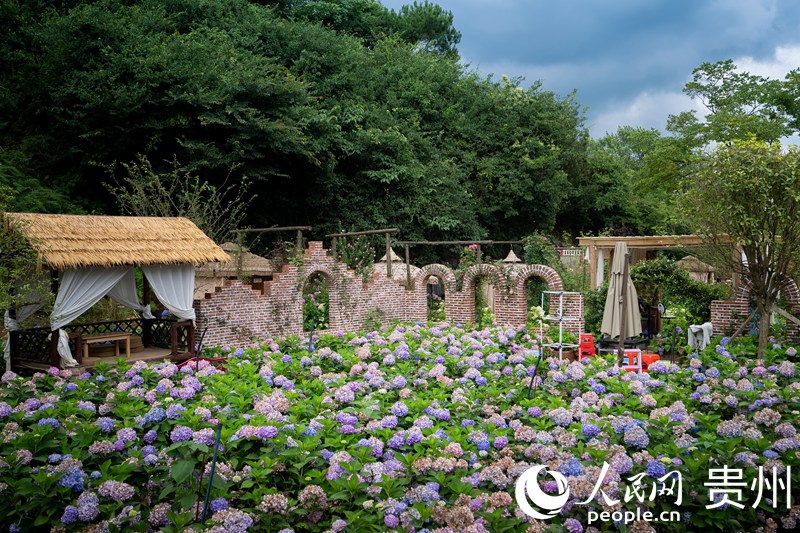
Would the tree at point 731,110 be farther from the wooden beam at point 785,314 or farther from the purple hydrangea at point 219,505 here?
the purple hydrangea at point 219,505

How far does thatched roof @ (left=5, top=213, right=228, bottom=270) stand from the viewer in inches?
364

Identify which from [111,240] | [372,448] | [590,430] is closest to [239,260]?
[111,240]

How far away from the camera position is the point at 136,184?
52.6 ft

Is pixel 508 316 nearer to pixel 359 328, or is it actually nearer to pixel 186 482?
pixel 359 328

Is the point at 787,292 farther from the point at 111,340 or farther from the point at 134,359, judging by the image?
the point at 111,340

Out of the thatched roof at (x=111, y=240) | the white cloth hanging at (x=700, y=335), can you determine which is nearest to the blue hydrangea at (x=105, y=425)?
the thatched roof at (x=111, y=240)

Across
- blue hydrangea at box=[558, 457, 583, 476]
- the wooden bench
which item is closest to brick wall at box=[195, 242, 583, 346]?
the wooden bench

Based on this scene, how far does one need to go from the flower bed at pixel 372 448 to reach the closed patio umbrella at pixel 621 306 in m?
2.89

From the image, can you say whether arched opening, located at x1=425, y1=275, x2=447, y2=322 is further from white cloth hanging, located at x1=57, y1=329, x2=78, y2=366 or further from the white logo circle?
the white logo circle

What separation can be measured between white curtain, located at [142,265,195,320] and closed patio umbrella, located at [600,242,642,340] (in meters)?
6.51

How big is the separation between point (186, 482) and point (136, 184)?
43.4 ft

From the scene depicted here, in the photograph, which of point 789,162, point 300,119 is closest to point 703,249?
point 789,162

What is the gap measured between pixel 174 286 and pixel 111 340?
1.23 meters

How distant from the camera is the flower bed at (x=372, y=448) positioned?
394cm
